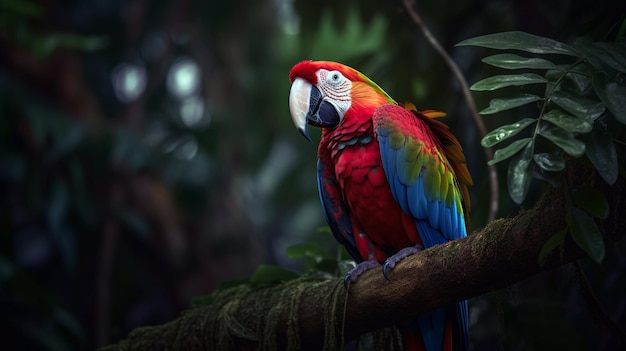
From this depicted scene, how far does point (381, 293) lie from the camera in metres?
1.91

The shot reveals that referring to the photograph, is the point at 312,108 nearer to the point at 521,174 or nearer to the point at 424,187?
the point at 424,187

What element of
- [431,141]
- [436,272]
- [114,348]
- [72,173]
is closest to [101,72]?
[72,173]

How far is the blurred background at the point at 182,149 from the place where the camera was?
114 inches

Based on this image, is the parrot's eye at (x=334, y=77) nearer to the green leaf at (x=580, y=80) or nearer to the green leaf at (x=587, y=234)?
the green leaf at (x=580, y=80)

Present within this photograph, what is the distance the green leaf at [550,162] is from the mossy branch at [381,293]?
0.32 feet

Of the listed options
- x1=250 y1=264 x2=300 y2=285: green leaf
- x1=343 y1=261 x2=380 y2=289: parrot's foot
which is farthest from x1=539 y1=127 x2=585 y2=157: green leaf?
x1=250 y1=264 x2=300 y2=285: green leaf

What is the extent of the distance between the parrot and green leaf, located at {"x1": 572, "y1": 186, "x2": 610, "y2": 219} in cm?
60

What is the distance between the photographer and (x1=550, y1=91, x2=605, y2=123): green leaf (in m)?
1.49

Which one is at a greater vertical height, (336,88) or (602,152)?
(336,88)

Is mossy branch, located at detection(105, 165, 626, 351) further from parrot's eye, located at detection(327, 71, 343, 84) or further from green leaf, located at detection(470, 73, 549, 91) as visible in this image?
parrot's eye, located at detection(327, 71, 343, 84)

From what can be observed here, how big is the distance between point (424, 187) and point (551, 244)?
0.67 m

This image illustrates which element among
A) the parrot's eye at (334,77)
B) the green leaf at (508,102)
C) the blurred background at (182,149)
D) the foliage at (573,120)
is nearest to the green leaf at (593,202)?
the foliage at (573,120)

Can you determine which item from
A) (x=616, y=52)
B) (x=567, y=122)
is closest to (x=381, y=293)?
(x=567, y=122)

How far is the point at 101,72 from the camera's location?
17.9ft
